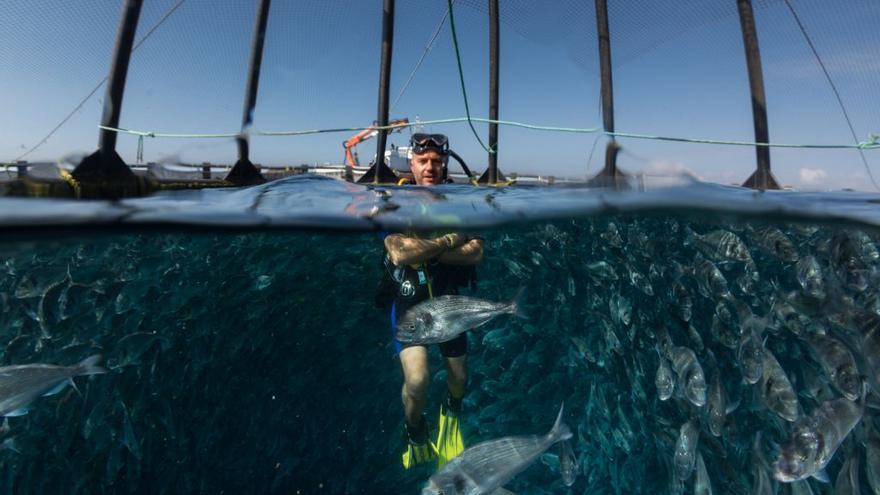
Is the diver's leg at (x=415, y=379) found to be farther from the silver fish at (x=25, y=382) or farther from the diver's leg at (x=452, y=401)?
the silver fish at (x=25, y=382)

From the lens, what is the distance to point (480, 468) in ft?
13.8

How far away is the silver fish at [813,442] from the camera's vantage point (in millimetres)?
3555

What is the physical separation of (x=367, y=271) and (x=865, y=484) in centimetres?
725

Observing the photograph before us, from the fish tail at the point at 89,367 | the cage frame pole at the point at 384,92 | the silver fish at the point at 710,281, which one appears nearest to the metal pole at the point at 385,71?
the cage frame pole at the point at 384,92

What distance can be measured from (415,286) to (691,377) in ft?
9.34

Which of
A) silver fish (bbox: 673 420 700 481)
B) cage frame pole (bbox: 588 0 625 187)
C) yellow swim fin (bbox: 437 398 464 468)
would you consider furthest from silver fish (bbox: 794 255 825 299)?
cage frame pole (bbox: 588 0 625 187)

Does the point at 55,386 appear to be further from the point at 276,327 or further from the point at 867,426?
the point at 867,426

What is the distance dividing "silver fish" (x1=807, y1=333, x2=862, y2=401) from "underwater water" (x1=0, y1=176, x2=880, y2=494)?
0.07 ft

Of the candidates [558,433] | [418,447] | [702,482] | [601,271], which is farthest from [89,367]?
[601,271]

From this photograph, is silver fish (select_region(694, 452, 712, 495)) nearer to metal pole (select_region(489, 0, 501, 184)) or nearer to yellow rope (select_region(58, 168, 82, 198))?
yellow rope (select_region(58, 168, 82, 198))

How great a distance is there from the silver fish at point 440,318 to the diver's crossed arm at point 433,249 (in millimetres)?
881

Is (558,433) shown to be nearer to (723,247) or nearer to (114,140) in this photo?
(723,247)

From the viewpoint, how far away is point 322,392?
775cm

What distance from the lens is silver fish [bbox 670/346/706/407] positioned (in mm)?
4504
